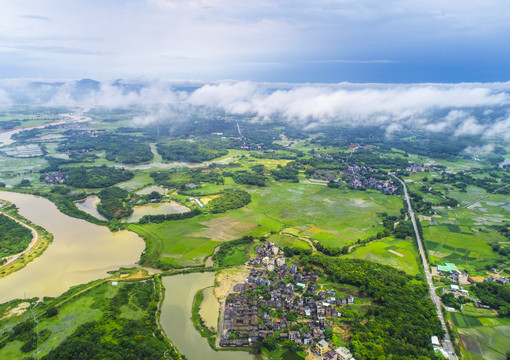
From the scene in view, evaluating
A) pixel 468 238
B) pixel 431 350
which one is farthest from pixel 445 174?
pixel 431 350

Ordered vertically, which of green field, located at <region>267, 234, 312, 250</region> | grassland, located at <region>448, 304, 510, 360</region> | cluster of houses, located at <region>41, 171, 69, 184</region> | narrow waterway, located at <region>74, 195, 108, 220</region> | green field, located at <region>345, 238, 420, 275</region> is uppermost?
grassland, located at <region>448, 304, 510, 360</region>

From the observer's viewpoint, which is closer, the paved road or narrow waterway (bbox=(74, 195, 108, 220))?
the paved road

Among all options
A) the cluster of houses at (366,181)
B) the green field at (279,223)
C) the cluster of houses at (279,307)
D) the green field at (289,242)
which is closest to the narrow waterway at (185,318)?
the cluster of houses at (279,307)

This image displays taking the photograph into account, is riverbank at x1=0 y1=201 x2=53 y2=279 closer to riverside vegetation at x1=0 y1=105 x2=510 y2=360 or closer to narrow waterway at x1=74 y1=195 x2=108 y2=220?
riverside vegetation at x1=0 y1=105 x2=510 y2=360

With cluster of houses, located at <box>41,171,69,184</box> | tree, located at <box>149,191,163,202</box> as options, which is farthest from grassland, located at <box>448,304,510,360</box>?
cluster of houses, located at <box>41,171,69,184</box>

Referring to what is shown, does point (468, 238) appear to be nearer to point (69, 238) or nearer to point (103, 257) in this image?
A: point (103, 257)

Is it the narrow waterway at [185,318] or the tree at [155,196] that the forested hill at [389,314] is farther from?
the tree at [155,196]
